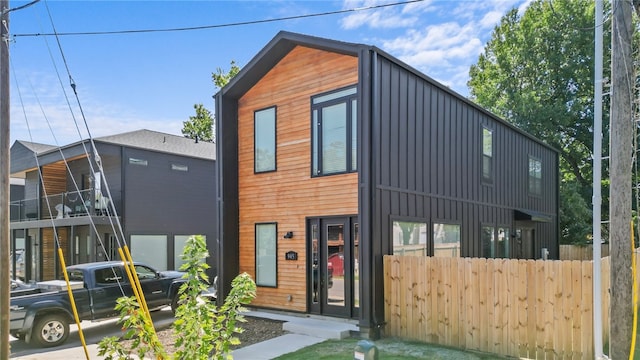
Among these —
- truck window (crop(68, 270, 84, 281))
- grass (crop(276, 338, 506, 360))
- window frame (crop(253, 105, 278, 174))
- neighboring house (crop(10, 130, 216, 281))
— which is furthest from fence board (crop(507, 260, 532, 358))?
neighboring house (crop(10, 130, 216, 281))

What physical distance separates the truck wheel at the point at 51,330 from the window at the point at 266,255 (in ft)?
13.8

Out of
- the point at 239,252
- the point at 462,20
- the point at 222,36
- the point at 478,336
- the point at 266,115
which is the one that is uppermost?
the point at 462,20

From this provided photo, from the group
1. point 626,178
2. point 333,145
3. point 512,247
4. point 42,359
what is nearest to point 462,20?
point 333,145

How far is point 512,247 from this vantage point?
15.6 metres

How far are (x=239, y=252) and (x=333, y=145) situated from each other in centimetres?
391

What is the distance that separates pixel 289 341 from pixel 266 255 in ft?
10.2

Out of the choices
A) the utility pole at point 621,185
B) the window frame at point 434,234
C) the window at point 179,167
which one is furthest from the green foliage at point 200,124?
the utility pole at point 621,185

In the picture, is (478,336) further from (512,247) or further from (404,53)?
(404,53)

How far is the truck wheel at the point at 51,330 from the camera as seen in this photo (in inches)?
360

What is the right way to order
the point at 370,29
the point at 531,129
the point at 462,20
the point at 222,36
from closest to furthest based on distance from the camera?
1. the point at 222,36
2. the point at 370,29
3. the point at 462,20
4. the point at 531,129

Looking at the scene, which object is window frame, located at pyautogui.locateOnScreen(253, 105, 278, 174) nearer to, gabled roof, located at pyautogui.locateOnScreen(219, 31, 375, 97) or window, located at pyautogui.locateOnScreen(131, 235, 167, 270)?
gabled roof, located at pyautogui.locateOnScreen(219, 31, 375, 97)

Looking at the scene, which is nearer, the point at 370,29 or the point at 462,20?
the point at 370,29

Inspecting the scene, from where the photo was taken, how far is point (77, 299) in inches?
387

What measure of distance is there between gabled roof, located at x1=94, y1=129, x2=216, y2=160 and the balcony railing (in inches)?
84.5
